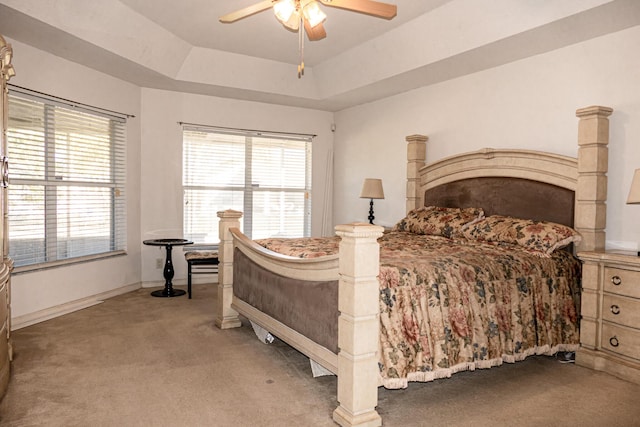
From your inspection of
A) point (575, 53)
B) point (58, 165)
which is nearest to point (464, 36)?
point (575, 53)

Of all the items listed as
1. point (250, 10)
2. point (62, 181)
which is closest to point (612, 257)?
point (250, 10)

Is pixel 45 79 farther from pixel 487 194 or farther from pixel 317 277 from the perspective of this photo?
pixel 487 194

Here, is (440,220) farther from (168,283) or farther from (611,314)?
(168,283)

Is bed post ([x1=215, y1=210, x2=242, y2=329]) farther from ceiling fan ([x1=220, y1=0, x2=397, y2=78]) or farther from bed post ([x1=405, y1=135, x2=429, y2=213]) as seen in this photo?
bed post ([x1=405, y1=135, x2=429, y2=213])

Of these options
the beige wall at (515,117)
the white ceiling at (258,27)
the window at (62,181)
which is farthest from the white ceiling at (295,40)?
the window at (62,181)

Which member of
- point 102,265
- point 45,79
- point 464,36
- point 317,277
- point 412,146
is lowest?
point 102,265

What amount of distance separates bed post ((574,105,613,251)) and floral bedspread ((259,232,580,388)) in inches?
8.9

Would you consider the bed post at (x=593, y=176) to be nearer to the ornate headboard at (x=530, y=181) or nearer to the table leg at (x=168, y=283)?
the ornate headboard at (x=530, y=181)

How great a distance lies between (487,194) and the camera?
4.14 metres

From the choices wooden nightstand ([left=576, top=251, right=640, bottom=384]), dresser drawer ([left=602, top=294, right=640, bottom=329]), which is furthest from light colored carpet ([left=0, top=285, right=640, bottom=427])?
dresser drawer ([left=602, top=294, right=640, bottom=329])

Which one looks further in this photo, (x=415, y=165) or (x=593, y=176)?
(x=415, y=165)

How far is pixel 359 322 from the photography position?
214cm

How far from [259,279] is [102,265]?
247 centimetres

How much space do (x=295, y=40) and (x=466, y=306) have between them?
335cm
